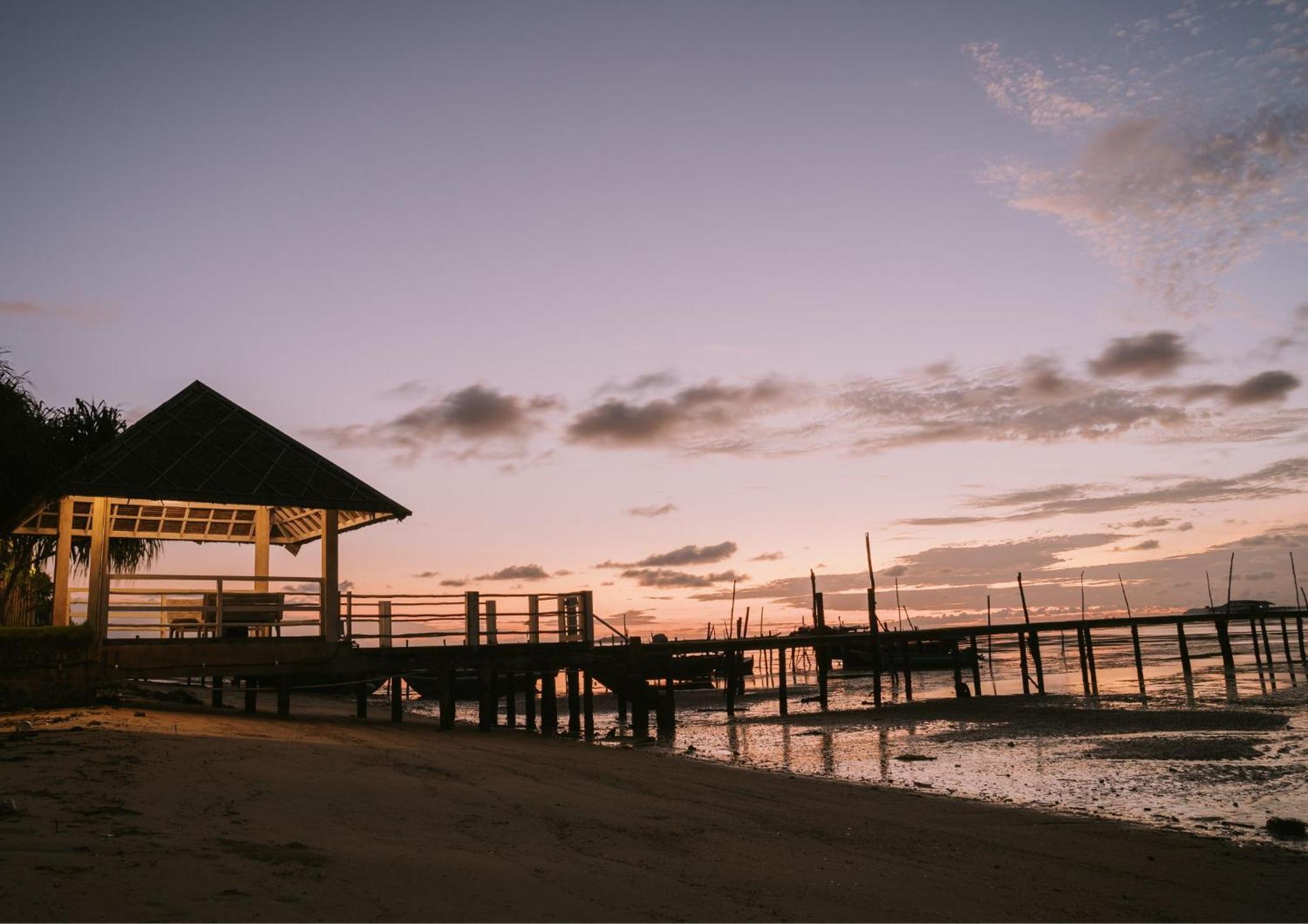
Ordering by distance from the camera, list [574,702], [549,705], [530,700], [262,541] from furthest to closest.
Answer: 1. [574,702]
2. [530,700]
3. [549,705]
4. [262,541]

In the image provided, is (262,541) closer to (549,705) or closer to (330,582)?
(330,582)

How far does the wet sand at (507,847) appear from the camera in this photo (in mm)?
5992

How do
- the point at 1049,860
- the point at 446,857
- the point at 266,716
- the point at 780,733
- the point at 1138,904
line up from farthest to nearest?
the point at 780,733 → the point at 266,716 → the point at 1049,860 → the point at 1138,904 → the point at 446,857

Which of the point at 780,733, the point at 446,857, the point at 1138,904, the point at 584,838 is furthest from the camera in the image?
the point at 780,733

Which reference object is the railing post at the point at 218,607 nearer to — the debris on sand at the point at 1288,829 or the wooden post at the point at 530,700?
the wooden post at the point at 530,700

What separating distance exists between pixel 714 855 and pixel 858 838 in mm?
2357

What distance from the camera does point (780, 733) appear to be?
2836cm

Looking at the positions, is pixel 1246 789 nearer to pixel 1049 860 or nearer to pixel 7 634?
pixel 1049 860

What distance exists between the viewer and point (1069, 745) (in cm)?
2273

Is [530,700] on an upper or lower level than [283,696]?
lower

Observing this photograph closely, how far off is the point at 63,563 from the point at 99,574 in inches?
94.4

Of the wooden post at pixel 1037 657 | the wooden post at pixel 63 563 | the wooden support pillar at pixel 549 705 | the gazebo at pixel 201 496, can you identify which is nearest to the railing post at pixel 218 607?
the gazebo at pixel 201 496

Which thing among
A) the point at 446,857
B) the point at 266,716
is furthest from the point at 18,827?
the point at 266,716

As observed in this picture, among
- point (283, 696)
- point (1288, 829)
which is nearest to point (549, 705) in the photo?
point (283, 696)
